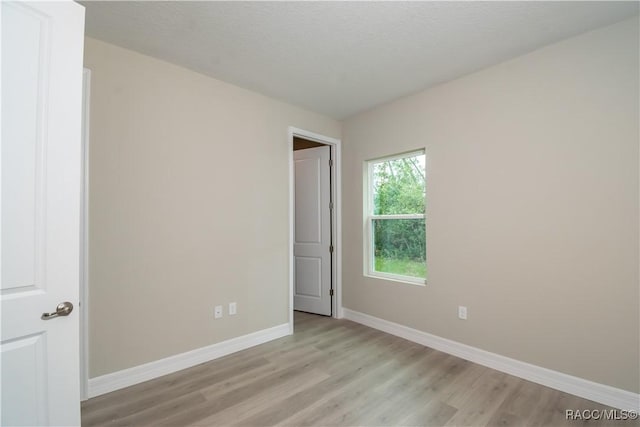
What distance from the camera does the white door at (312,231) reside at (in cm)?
400

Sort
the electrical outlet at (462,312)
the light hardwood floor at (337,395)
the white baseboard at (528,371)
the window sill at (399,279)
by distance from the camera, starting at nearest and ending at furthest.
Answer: the light hardwood floor at (337,395), the white baseboard at (528,371), the electrical outlet at (462,312), the window sill at (399,279)

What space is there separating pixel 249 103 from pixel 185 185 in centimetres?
110

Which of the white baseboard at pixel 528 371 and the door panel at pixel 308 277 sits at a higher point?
the door panel at pixel 308 277

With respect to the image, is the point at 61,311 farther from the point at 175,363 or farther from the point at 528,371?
the point at 528,371

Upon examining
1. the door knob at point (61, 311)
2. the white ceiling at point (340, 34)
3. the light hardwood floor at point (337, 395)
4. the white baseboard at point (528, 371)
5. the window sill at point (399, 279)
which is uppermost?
the white ceiling at point (340, 34)

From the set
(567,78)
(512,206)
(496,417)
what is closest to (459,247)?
(512,206)

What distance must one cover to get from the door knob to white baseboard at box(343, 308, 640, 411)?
2.90 m

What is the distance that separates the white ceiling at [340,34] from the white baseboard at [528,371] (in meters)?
2.49

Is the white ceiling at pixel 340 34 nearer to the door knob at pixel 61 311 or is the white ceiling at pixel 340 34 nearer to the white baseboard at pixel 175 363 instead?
the door knob at pixel 61 311

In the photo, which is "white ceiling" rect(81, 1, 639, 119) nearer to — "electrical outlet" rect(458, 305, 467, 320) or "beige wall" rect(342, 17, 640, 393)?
"beige wall" rect(342, 17, 640, 393)

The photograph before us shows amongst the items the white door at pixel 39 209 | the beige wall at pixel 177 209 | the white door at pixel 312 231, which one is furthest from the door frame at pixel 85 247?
the white door at pixel 312 231

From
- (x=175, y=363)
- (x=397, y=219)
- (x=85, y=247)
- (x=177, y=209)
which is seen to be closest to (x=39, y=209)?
(x=85, y=247)

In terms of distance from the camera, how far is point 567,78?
221 cm

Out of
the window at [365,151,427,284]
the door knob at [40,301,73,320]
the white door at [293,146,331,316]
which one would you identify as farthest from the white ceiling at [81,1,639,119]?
the door knob at [40,301,73,320]
